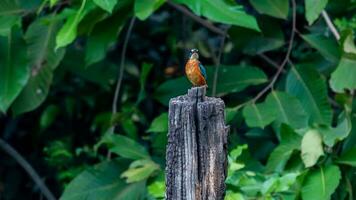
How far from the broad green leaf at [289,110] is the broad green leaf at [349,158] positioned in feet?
0.78

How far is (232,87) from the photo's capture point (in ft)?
11.6

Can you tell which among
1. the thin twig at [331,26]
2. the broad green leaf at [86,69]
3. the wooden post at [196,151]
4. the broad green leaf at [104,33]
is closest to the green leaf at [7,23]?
the broad green leaf at [104,33]

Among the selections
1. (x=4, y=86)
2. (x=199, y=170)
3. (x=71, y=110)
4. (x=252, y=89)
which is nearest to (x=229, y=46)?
(x=252, y=89)

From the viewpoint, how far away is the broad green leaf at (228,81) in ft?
11.6

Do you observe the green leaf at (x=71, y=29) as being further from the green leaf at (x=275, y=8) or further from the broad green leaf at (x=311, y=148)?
the broad green leaf at (x=311, y=148)

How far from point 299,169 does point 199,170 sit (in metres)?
1.41

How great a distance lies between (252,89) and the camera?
13.0ft

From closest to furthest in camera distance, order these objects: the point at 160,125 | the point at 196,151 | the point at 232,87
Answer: the point at 196,151 < the point at 160,125 < the point at 232,87

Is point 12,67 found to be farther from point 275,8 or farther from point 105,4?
point 275,8

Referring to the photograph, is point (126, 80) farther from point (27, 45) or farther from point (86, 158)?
point (27, 45)

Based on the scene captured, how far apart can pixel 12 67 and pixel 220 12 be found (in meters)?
0.91

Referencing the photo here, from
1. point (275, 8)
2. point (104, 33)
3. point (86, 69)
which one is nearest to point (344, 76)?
point (275, 8)

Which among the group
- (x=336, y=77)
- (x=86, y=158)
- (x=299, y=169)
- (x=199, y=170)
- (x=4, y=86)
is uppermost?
(x=199, y=170)

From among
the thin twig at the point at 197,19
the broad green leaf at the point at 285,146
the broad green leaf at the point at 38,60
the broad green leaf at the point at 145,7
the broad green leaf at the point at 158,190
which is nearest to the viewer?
the broad green leaf at the point at 158,190
